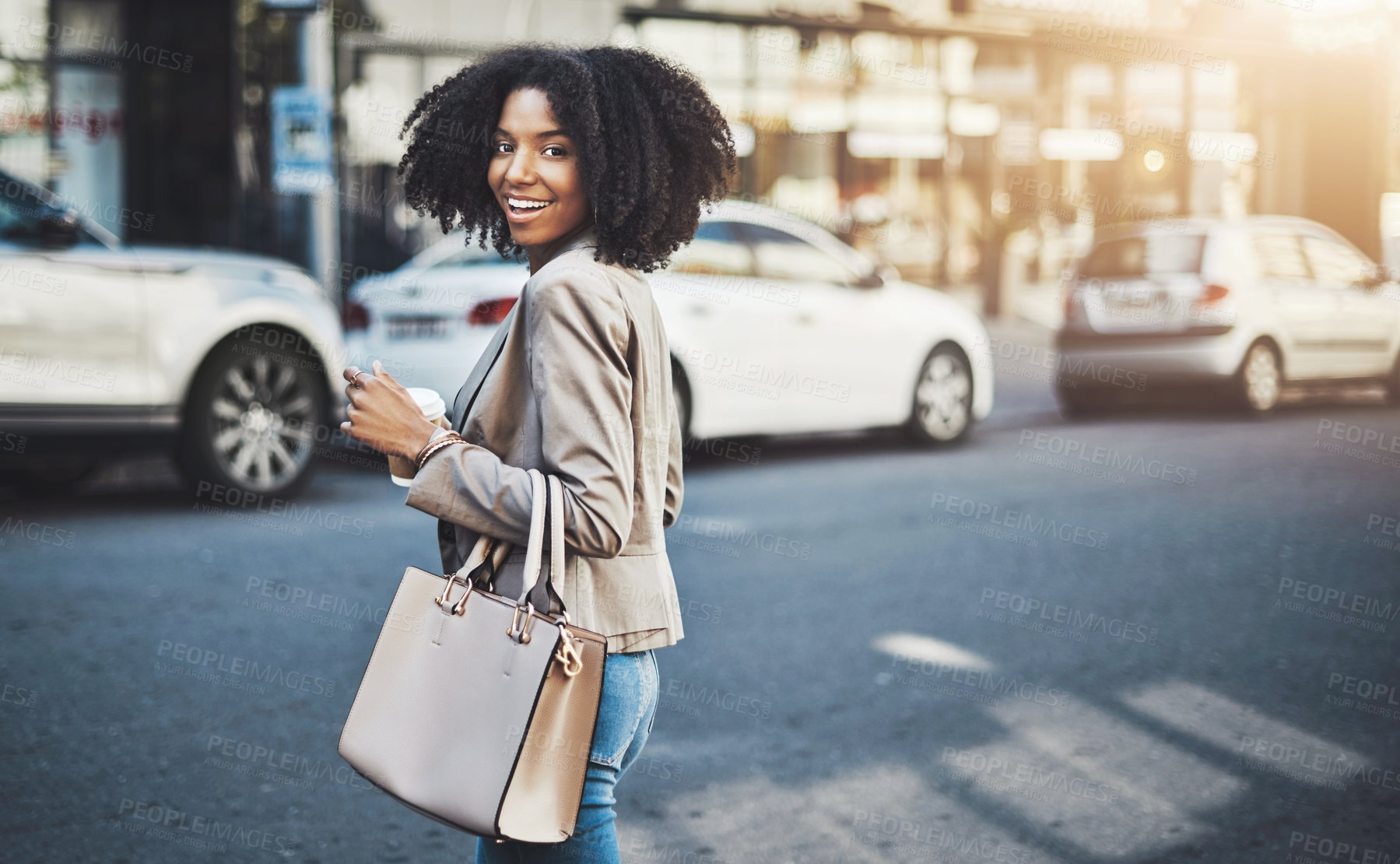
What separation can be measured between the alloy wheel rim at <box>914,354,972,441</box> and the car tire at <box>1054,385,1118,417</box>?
6.78 ft

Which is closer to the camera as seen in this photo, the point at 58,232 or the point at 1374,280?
the point at 58,232

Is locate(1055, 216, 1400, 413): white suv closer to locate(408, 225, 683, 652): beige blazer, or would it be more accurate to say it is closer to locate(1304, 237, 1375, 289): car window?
locate(1304, 237, 1375, 289): car window

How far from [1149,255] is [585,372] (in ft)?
35.3

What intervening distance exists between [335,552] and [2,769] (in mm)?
2698

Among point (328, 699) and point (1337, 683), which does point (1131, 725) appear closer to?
point (1337, 683)

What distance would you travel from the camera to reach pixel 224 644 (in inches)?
196

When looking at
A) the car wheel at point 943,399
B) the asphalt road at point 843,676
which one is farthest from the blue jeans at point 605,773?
the car wheel at point 943,399

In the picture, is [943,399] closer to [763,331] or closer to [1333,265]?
[763,331]

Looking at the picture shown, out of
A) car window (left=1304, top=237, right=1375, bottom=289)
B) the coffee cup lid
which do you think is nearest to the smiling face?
the coffee cup lid

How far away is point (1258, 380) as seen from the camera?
1166 cm

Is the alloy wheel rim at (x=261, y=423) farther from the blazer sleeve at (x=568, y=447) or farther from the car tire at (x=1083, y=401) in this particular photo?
the car tire at (x=1083, y=401)

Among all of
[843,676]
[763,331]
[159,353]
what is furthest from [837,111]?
[843,676]

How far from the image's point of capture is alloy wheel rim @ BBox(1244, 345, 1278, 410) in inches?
456

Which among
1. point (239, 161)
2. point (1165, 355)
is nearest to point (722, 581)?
point (1165, 355)
